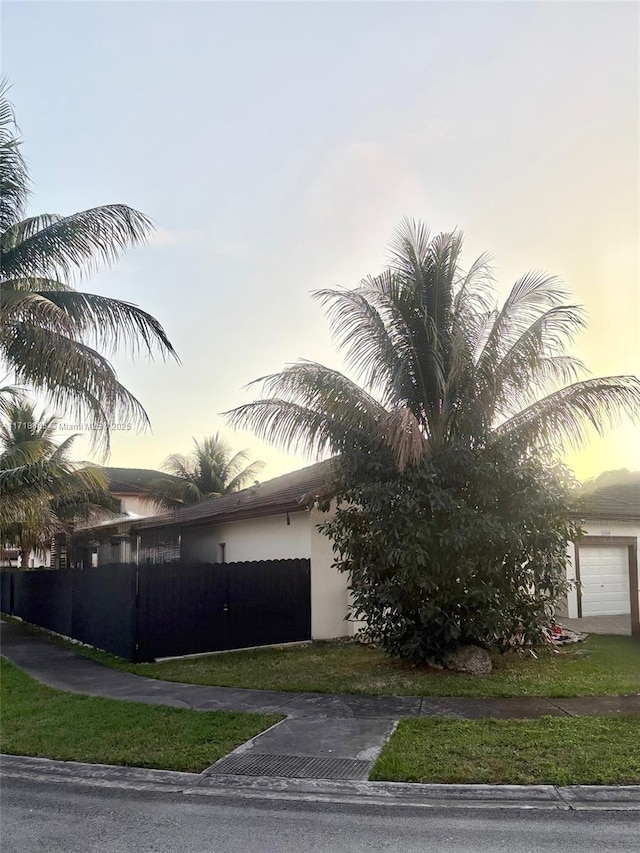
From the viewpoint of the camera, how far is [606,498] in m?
19.7

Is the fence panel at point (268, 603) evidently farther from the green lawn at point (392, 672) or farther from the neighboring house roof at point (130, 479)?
the neighboring house roof at point (130, 479)

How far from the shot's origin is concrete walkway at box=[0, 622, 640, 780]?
6555 millimetres

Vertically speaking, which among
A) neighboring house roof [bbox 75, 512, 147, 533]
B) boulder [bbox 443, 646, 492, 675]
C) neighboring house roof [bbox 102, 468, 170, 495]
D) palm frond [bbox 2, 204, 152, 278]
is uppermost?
palm frond [bbox 2, 204, 152, 278]

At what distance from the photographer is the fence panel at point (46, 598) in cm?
1783

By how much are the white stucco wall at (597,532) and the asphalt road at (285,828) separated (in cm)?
1211

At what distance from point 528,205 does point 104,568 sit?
11.0 metres

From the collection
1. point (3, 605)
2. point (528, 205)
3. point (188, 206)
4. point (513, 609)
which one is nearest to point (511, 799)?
point (513, 609)

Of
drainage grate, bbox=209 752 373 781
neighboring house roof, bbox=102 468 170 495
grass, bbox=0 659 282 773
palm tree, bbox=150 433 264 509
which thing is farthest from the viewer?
neighboring house roof, bbox=102 468 170 495

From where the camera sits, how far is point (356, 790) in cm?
588

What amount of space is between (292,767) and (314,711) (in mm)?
2153

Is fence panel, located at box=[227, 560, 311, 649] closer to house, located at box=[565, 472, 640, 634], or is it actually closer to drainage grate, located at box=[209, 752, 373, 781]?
house, located at box=[565, 472, 640, 634]

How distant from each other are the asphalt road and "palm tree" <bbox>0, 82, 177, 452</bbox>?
603 cm

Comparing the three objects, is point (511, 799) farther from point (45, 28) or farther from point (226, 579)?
point (45, 28)

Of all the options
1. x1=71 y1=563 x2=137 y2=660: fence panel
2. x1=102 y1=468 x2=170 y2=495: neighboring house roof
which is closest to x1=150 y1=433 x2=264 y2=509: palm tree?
x1=102 y1=468 x2=170 y2=495: neighboring house roof
